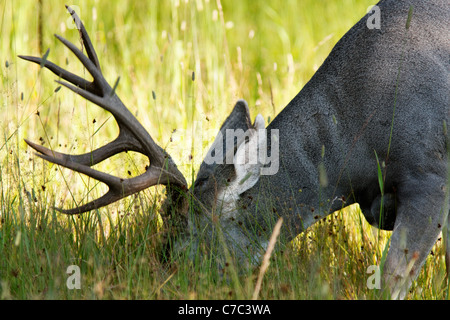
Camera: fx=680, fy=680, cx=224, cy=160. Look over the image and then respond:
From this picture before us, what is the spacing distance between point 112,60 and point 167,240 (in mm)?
3925

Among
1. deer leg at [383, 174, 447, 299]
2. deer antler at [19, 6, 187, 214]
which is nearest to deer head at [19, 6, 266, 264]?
deer antler at [19, 6, 187, 214]

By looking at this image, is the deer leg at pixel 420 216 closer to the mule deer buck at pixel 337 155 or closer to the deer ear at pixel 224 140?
the mule deer buck at pixel 337 155

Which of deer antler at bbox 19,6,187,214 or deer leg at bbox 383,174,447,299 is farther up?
deer antler at bbox 19,6,187,214

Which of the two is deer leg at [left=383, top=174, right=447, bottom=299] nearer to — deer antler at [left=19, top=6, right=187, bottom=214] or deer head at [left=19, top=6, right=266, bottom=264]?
deer head at [left=19, top=6, right=266, bottom=264]

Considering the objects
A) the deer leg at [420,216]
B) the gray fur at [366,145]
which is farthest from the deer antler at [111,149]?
the deer leg at [420,216]

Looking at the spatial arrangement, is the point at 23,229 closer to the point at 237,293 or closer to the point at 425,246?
the point at 237,293

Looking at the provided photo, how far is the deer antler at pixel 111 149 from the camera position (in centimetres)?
359

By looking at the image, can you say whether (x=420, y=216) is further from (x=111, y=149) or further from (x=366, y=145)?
(x=111, y=149)

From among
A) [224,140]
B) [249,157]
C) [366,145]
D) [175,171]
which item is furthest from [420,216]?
[175,171]

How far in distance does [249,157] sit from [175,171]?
437 mm

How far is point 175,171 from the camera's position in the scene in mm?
3920

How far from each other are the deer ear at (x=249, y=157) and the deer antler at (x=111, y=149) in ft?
1.09

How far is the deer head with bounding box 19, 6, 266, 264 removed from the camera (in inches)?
146

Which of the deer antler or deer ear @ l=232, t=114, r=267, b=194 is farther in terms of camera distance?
deer ear @ l=232, t=114, r=267, b=194
